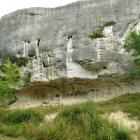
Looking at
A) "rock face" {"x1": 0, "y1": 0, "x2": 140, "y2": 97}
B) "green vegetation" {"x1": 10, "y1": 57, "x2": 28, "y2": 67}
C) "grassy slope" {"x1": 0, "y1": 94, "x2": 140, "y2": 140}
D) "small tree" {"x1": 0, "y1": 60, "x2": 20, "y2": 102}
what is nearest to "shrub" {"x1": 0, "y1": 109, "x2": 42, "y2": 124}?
"grassy slope" {"x1": 0, "y1": 94, "x2": 140, "y2": 140}

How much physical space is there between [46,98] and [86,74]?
2407mm

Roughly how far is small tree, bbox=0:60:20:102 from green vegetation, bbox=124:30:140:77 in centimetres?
468

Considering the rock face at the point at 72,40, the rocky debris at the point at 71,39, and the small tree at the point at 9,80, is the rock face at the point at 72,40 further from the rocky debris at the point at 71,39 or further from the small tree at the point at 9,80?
the small tree at the point at 9,80

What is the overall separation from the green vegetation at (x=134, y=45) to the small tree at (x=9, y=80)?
4.68 metres

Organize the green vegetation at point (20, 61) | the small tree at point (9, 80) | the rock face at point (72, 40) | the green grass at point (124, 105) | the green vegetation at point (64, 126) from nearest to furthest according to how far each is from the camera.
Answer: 1. the green vegetation at point (64, 126)
2. the green grass at point (124, 105)
3. the small tree at point (9, 80)
4. the rock face at point (72, 40)
5. the green vegetation at point (20, 61)

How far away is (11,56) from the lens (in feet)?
68.1

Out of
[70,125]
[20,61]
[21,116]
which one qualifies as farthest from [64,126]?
[20,61]

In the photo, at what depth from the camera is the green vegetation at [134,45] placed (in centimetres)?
1748

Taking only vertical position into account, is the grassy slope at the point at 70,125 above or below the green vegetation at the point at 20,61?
below

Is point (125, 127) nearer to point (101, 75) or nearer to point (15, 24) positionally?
point (101, 75)

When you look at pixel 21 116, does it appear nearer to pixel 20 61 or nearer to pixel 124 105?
pixel 124 105

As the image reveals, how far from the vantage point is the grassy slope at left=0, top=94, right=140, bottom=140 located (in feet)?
46.9

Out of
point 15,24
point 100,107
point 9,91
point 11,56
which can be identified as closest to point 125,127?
point 100,107

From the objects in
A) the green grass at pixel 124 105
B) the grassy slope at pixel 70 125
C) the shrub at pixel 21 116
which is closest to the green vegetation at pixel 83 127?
the grassy slope at pixel 70 125
